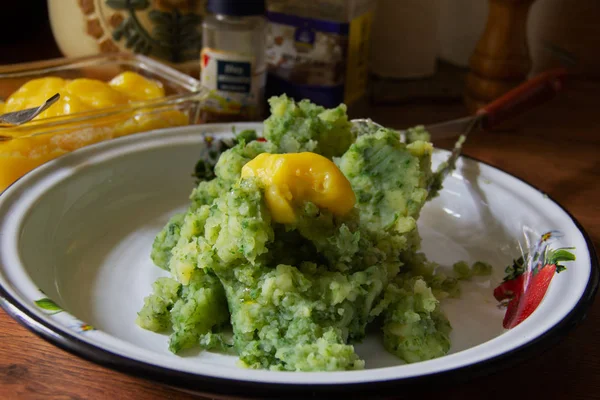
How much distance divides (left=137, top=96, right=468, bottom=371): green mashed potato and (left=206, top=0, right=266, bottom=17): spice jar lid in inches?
22.8

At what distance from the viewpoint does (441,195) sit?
111cm

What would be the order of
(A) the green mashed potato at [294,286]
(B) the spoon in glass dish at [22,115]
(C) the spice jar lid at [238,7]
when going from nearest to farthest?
(A) the green mashed potato at [294,286] < (B) the spoon in glass dish at [22,115] < (C) the spice jar lid at [238,7]

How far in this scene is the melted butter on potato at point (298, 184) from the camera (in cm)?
69

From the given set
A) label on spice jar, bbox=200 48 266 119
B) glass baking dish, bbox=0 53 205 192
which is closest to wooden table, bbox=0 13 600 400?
glass baking dish, bbox=0 53 205 192

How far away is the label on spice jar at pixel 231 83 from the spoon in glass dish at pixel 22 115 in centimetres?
42

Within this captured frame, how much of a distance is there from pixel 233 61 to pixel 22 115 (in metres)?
0.51

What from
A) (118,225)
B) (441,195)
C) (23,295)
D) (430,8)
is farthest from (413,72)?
(23,295)

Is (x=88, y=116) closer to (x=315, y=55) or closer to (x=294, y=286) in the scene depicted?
(x=294, y=286)

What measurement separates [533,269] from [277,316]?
0.39m

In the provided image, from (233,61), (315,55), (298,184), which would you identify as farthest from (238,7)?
(298,184)

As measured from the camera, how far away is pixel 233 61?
1.39 meters

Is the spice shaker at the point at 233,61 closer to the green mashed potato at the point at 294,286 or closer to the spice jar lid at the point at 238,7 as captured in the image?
the spice jar lid at the point at 238,7

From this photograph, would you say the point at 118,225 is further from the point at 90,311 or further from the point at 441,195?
the point at 441,195

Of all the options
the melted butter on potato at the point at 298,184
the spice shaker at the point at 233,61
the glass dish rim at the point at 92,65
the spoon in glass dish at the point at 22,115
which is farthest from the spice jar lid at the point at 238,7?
the melted butter on potato at the point at 298,184
